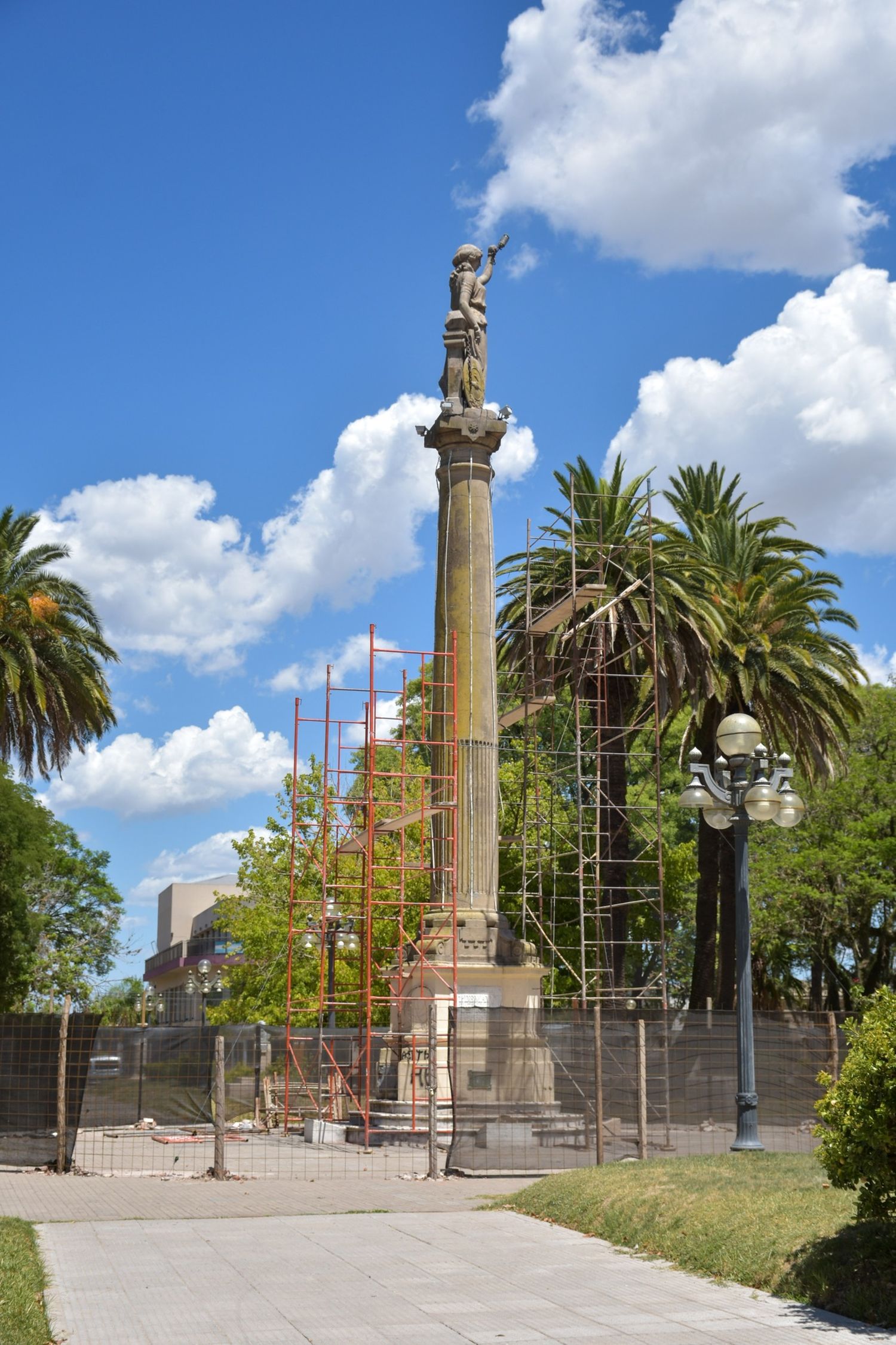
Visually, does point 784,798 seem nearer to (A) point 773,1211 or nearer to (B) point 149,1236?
(A) point 773,1211

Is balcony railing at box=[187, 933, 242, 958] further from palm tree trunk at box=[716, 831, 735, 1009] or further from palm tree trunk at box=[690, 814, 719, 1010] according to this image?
palm tree trunk at box=[690, 814, 719, 1010]

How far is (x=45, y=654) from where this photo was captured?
109ft

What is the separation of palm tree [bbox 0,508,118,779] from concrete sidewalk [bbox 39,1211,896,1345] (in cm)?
2073

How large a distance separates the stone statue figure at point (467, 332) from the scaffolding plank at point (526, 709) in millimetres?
7475

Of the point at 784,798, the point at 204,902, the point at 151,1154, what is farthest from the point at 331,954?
the point at 204,902

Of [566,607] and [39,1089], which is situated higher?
[566,607]

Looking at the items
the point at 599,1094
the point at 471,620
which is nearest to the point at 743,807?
the point at 599,1094

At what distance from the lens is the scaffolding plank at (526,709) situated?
1310 inches

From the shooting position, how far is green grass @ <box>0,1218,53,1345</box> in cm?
862

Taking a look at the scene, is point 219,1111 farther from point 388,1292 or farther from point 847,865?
point 847,865

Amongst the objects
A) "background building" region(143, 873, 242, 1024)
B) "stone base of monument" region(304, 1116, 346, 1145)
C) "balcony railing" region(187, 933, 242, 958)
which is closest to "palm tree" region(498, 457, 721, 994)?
"stone base of monument" region(304, 1116, 346, 1145)

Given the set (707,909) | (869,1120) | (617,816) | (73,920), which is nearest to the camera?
(869,1120)

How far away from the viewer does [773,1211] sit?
11328 mm

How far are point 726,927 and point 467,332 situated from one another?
15711 millimetres
